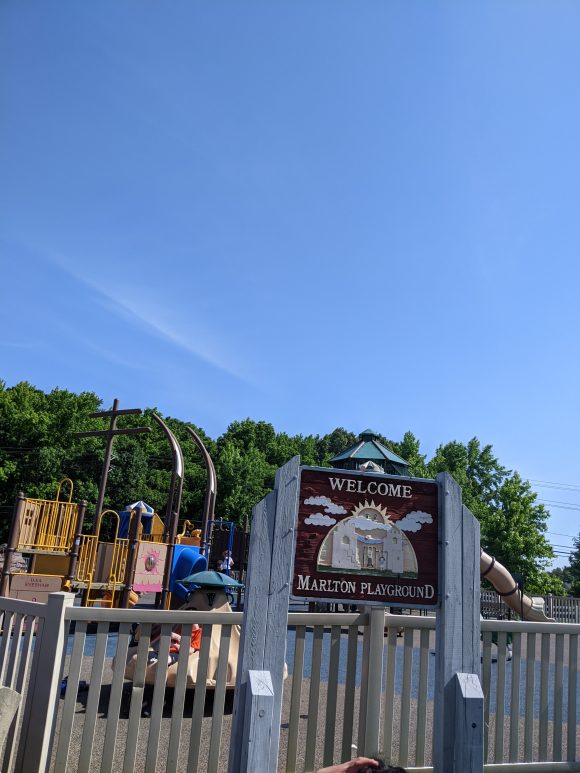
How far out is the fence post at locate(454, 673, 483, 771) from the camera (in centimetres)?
359

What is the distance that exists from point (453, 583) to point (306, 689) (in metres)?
5.87

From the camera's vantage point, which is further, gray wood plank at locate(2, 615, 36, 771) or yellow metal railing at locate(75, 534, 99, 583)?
yellow metal railing at locate(75, 534, 99, 583)

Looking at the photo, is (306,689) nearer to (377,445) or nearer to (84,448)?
(377,445)

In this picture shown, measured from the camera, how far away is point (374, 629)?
14.2 feet

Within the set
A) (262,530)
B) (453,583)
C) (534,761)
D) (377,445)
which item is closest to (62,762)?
(262,530)

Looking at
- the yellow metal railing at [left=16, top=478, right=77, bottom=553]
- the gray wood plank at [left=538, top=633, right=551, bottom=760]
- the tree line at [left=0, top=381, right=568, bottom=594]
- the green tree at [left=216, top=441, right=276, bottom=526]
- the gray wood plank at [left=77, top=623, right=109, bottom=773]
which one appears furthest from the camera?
the green tree at [left=216, top=441, right=276, bottom=526]

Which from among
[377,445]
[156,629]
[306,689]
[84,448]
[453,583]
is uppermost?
[84,448]

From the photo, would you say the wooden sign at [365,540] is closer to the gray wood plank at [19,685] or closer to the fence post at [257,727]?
the fence post at [257,727]

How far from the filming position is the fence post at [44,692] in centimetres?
380

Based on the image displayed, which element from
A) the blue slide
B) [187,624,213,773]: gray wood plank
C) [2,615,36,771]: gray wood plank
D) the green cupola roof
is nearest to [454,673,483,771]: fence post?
[187,624,213,773]: gray wood plank

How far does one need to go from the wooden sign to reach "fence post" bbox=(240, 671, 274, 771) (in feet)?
1.80

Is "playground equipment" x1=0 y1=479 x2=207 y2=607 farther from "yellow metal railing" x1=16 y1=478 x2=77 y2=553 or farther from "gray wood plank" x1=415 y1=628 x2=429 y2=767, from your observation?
"gray wood plank" x1=415 y1=628 x2=429 y2=767

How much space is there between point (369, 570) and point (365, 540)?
174 millimetres

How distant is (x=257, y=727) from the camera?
3.33 meters
